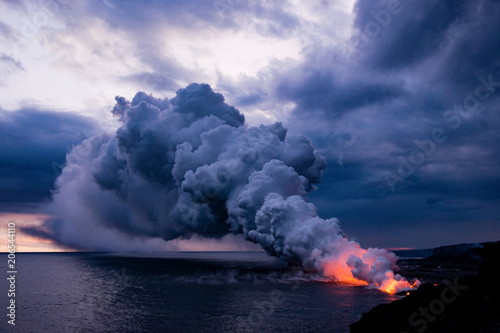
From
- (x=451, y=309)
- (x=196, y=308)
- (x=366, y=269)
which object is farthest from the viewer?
(x=366, y=269)

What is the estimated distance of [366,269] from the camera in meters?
79.0

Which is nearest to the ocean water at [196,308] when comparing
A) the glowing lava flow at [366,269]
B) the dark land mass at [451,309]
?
the glowing lava flow at [366,269]

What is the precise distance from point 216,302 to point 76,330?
22917 millimetres

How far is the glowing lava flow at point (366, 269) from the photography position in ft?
243

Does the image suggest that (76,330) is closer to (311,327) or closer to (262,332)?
(262,332)

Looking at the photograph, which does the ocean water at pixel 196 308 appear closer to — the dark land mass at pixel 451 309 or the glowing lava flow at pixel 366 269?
the glowing lava flow at pixel 366 269

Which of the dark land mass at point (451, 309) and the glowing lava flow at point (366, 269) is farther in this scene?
the glowing lava flow at point (366, 269)

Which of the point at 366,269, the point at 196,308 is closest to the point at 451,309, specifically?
the point at 196,308

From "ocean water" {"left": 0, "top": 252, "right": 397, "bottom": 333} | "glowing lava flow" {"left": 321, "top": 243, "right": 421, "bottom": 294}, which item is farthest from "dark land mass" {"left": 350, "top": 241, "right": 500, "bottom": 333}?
"glowing lava flow" {"left": 321, "top": 243, "right": 421, "bottom": 294}

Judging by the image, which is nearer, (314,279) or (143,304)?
(143,304)

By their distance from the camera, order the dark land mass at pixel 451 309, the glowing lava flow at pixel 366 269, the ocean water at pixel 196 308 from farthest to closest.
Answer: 1. the glowing lava flow at pixel 366 269
2. the ocean water at pixel 196 308
3. the dark land mass at pixel 451 309

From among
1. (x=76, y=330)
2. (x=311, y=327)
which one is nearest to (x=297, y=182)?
(x=311, y=327)

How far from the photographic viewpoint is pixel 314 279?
9319cm

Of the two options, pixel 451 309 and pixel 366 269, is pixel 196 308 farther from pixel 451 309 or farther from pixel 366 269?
pixel 366 269
